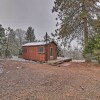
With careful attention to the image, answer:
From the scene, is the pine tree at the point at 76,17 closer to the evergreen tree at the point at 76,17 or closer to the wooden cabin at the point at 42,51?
the evergreen tree at the point at 76,17

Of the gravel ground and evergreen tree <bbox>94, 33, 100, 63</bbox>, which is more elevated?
evergreen tree <bbox>94, 33, 100, 63</bbox>

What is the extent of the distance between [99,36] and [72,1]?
4.84 meters

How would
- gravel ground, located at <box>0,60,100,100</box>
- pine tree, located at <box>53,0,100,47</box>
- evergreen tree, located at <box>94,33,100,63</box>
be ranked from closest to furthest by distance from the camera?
gravel ground, located at <box>0,60,100,100</box> < evergreen tree, located at <box>94,33,100,63</box> < pine tree, located at <box>53,0,100,47</box>

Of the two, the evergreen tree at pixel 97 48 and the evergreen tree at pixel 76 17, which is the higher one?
the evergreen tree at pixel 76 17

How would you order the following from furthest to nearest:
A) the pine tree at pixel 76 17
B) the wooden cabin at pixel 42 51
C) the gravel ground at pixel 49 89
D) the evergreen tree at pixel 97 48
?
1. the wooden cabin at pixel 42 51
2. the pine tree at pixel 76 17
3. the evergreen tree at pixel 97 48
4. the gravel ground at pixel 49 89

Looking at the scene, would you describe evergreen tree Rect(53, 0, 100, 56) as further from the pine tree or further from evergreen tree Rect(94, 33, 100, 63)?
evergreen tree Rect(94, 33, 100, 63)

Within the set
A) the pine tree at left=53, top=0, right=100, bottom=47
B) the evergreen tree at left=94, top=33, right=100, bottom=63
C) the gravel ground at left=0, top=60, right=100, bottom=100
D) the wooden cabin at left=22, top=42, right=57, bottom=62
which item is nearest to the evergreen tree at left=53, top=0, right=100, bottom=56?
the pine tree at left=53, top=0, right=100, bottom=47

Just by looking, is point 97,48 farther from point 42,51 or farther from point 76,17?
point 42,51

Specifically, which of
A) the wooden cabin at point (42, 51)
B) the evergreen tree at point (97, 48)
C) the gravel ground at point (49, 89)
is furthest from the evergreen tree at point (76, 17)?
the gravel ground at point (49, 89)

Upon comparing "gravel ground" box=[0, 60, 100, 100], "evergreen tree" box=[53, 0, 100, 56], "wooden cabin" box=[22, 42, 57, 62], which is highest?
"evergreen tree" box=[53, 0, 100, 56]

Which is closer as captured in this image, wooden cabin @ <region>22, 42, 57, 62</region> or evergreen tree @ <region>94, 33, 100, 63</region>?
evergreen tree @ <region>94, 33, 100, 63</region>

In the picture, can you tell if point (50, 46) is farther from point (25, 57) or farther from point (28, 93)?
point (28, 93)

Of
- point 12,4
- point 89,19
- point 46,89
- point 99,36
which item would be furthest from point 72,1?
point 46,89

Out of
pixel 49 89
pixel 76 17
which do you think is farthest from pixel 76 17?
pixel 49 89
